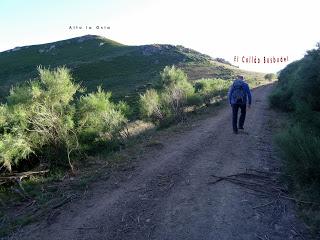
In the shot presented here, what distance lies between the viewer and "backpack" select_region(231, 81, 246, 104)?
13.2 metres

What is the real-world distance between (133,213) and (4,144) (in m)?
6.67

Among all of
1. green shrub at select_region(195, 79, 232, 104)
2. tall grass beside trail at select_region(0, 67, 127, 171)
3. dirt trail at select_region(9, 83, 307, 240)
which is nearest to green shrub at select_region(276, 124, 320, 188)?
dirt trail at select_region(9, 83, 307, 240)

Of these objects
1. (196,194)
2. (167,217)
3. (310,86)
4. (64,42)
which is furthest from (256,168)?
(64,42)

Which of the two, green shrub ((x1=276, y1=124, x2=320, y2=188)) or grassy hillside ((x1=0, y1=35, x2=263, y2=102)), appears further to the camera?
grassy hillside ((x1=0, y1=35, x2=263, y2=102))

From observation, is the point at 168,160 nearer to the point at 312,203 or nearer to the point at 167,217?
the point at 167,217

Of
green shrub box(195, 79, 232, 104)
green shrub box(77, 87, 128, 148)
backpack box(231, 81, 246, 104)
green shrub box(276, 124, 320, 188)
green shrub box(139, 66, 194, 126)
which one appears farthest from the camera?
green shrub box(195, 79, 232, 104)

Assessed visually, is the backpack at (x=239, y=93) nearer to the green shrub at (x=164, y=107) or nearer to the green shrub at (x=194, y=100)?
the green shrub at (x=164, y=107)

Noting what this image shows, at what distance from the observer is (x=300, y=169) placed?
23.3 feet

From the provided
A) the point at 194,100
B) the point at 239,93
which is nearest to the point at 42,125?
the point at 239,93

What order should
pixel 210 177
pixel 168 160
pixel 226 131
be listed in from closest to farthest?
pixel 210 177
pixel 168 160
pixel 226 131

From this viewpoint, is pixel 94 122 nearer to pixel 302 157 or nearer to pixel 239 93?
pixel 239 93

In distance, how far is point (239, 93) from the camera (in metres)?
13.2

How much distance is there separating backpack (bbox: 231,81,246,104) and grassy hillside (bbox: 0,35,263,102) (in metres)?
61.4

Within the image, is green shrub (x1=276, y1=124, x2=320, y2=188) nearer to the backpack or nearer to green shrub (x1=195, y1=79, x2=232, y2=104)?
the backpack
